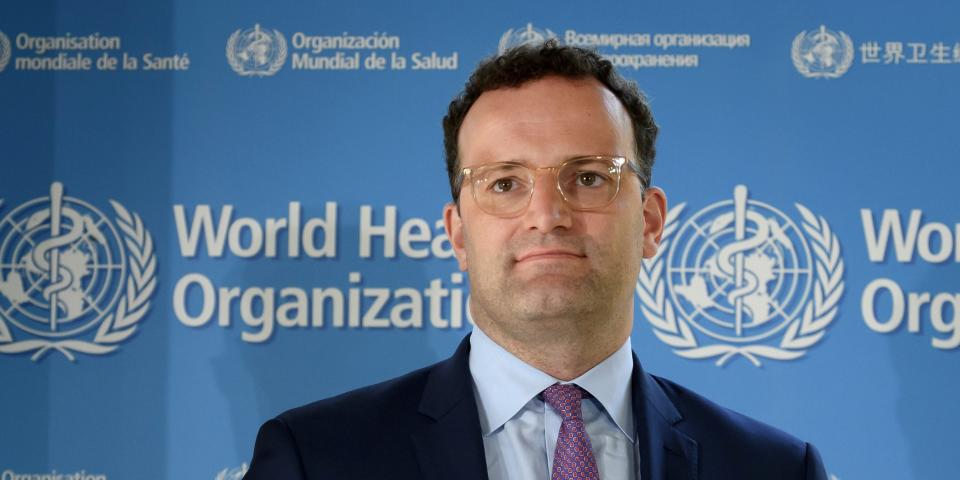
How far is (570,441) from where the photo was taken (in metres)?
1.66

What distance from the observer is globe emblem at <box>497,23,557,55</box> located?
306 cm

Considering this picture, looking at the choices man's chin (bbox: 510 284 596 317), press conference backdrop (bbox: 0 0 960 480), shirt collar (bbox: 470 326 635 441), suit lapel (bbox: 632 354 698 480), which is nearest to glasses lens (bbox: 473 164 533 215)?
man's chin (bbox: 510 284 596 317)

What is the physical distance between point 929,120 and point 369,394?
207 cm

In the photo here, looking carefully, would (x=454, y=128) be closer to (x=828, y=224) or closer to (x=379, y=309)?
(x=379, y=309)

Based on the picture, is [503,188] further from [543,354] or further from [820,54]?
[820,54]

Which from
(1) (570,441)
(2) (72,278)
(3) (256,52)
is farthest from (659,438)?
(2) (72,278)

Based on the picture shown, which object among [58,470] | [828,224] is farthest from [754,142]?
[58,470]

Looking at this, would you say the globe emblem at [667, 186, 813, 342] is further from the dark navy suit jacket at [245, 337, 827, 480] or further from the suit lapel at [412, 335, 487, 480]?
the suit lapel at [412, 335, 487, 480]

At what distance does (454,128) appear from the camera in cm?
192

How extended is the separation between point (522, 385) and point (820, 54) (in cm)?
180

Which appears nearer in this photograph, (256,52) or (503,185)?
(503,185)

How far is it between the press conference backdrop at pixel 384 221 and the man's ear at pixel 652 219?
1144 mm

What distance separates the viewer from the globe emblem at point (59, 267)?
3057 mm

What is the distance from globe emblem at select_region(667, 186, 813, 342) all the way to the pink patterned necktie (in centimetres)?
139
